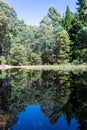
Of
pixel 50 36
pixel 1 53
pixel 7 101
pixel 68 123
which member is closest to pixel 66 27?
pixel 50 36

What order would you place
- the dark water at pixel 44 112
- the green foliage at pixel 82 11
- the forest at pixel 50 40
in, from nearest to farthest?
1. the dark water at pixel 44 112
2. the forest at pixel 50 40
3. the green foliage at pixel 82 11

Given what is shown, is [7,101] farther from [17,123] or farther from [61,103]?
[17,123]

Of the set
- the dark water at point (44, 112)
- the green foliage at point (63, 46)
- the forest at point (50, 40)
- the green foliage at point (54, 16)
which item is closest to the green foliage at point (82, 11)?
the forest at point (50, 40)

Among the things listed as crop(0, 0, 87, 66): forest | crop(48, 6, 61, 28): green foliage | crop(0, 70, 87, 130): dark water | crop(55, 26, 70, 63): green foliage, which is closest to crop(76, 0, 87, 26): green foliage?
crop(0, 0, 87, 66): forest

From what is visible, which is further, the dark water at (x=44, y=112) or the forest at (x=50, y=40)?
the forest at (x=50, y=40)

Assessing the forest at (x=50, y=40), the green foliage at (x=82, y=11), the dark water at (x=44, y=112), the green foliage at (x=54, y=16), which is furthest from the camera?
the green foliage at (x=54, y=16)

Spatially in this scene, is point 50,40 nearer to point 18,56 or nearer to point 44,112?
point 18,56

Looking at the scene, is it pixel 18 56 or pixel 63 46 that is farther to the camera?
pixel 18 56

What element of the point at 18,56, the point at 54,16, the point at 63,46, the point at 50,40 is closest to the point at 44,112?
the point at 63,46

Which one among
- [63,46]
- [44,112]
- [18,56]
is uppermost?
[63,46]

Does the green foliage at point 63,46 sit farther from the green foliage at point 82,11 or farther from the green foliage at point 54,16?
the green foliage at point 54,16

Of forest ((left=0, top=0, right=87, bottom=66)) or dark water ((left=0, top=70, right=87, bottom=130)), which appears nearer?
dark water ((left=0, top=70, right=87, bottom=130))

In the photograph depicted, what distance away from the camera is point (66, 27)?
189 feet

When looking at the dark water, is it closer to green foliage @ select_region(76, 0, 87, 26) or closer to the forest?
the forest
